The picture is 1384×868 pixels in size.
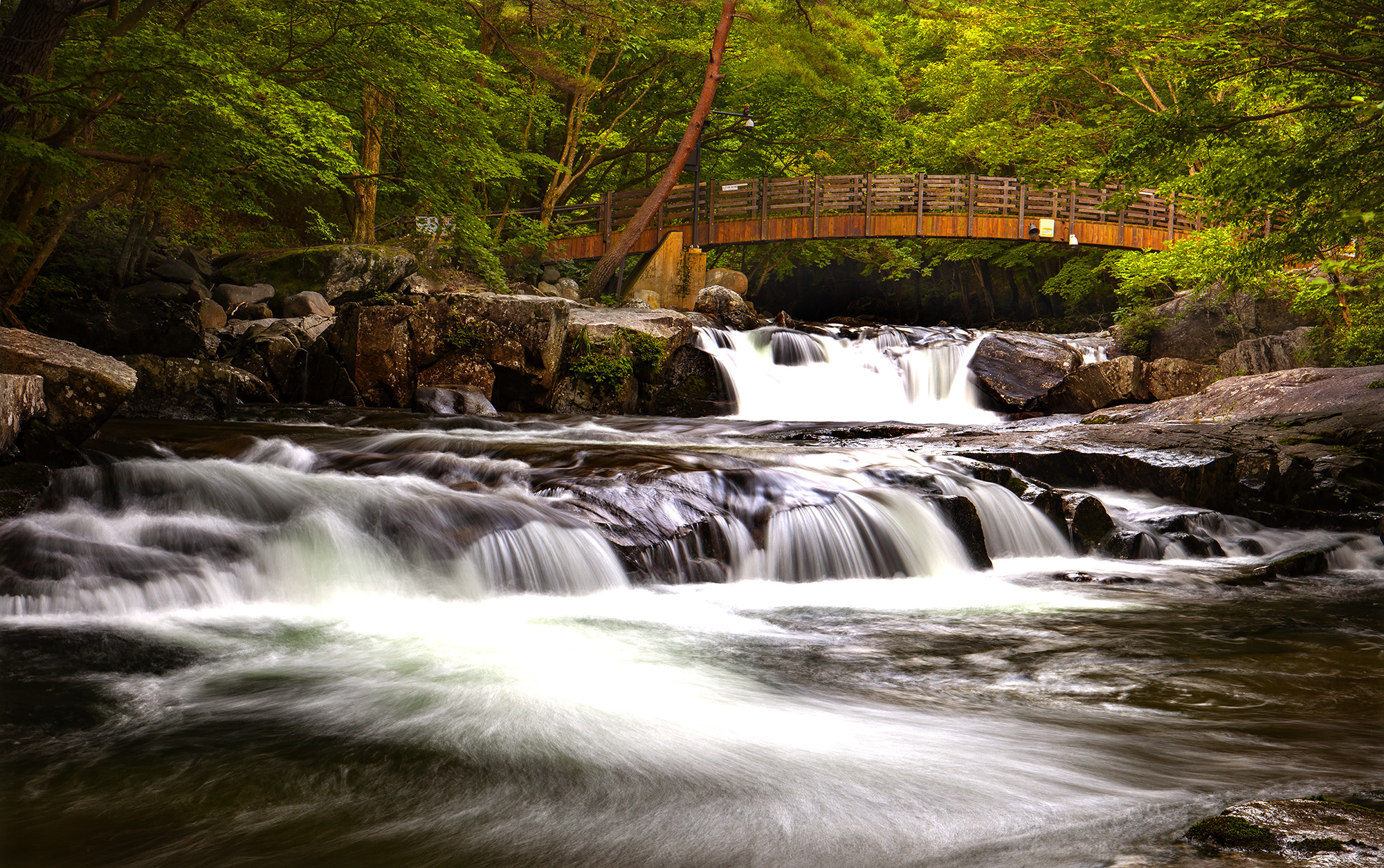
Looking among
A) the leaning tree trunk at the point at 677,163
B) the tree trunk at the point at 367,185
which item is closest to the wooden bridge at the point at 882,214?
the leaning tree trunk at the point at 677,163

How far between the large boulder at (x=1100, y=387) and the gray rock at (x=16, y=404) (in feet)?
52.9

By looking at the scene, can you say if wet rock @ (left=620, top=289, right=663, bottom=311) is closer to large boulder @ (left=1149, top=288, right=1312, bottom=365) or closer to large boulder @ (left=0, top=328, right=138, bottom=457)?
large boulder @ (left=1149, top=288, right=1312, bottom=365)

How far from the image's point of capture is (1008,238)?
85.6 feet

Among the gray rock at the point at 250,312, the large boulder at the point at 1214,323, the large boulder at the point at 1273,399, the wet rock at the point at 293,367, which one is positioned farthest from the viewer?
the large boulder at the point at 1214,323

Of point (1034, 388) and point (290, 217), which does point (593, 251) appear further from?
point (1034, 388)

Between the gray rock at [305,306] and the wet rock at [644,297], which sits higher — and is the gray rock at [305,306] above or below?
below

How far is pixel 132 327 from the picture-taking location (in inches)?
520

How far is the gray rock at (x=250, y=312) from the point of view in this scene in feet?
53.0

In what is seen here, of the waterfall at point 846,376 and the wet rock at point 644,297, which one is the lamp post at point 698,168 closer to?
the wet rock at point 644,297

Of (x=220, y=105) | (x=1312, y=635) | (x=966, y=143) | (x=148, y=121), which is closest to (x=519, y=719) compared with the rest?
(x=1312, y=635)

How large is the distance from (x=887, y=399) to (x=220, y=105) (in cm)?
1288

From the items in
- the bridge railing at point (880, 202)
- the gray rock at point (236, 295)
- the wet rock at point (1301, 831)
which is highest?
the bridge railing at point (880, 202)

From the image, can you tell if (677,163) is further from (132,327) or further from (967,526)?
(967,526)

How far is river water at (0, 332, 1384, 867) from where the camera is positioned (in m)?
2.71
